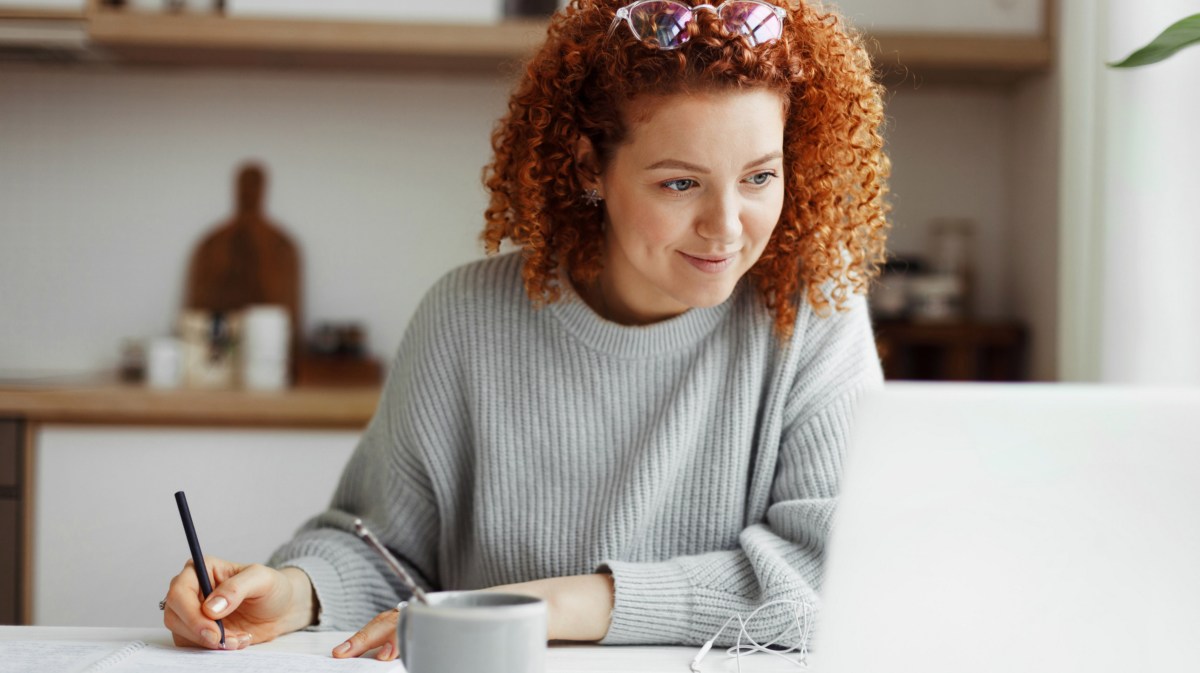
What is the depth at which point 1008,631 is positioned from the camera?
1.90 feet

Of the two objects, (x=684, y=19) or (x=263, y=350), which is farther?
(x=263, y=350)

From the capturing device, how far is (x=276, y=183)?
9.32ft

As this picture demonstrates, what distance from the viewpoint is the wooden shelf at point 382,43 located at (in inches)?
96.7

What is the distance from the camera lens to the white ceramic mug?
2.10 ft

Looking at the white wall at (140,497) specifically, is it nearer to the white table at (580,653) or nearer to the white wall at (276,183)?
the white wall at (276,183)

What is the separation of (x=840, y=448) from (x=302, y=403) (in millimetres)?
1457

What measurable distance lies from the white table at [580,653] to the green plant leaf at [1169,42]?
22.8 inches

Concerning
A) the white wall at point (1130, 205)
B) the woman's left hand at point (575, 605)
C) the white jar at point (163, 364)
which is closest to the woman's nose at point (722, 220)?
the woman's left hand at point (575, 605)

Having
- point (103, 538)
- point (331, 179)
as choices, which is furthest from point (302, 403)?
point (331, 179)

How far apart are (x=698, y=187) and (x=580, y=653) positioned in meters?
0.43

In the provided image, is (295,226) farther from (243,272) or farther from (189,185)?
(189,185)

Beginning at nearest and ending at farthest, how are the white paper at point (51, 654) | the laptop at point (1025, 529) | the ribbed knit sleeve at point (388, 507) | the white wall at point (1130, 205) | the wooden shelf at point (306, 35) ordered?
the laptop at point (1025, 529), the white paper at point (51, 654), the ribbed knit sleeve at point (388, 507), the white wall at point (1130, 205), the wooden shelf at point (306, 35)

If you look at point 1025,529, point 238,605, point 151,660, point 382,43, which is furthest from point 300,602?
point 382,43

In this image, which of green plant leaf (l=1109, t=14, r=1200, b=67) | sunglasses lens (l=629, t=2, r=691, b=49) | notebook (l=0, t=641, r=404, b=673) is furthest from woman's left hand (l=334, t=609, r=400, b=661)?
green plant leaf (l=1109, t=14, r=1200, b=67)
